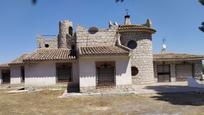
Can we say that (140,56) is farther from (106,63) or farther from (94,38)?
(106,63)

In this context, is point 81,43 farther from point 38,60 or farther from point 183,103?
point 183,103

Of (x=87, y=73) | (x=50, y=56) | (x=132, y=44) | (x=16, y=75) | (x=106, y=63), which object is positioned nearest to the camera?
(x=87, y=73)

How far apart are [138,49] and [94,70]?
8.37m

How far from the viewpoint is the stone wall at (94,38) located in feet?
84.5

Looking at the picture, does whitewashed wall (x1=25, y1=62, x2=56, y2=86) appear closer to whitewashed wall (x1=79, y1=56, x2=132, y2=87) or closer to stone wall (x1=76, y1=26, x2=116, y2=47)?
stone wall (x1=76, y1=26, x2=116, y2=47)

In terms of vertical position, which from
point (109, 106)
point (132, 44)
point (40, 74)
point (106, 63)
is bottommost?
point (109, 106)

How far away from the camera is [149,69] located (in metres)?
29.0

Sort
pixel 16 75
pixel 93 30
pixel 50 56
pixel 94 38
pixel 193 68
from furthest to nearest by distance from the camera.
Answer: pixel 16 75 → pixel 193 68 → pixel 93 30 → pixel 94 38 → pixel 50 56

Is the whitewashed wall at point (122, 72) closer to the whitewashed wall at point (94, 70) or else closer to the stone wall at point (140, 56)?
the whitewashed wall at point (94, 70)

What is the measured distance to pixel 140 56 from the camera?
94.4 feet

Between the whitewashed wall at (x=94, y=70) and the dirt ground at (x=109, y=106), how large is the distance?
2642 millimetres

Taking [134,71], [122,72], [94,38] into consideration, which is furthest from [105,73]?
[134,71]

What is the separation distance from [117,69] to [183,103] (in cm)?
713

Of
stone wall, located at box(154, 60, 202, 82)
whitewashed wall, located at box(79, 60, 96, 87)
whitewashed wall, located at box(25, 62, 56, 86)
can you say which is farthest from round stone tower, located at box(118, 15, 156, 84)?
whitewashed wall, located at box(25, 62, 56, 86)
